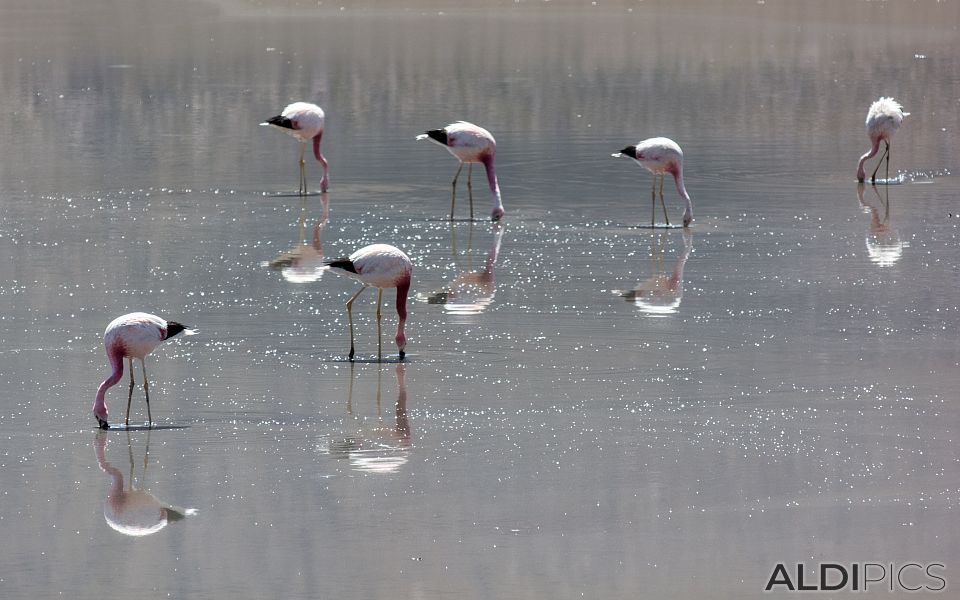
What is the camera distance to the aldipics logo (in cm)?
571

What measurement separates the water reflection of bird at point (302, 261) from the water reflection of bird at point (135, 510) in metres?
4.77

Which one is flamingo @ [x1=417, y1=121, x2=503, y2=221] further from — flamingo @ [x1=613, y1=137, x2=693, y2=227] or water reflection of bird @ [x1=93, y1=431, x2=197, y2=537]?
water reflection of bird @ [x1=93, y1=431, x2=197, y2=537]

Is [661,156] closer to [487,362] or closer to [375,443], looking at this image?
[487,362]

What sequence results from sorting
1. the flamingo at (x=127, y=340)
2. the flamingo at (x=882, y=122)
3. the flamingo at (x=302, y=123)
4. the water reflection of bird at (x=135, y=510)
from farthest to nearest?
the flamingo at (x=882, y=122) → the flamingo at (x=302, y=123) → the flamingo at (x=127, y=340) → the water reflection of bird at (x=135, y=510)

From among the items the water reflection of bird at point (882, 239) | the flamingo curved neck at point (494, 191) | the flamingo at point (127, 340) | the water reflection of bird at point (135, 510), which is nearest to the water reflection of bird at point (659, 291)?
the water reflection of bird at point (882, 239)

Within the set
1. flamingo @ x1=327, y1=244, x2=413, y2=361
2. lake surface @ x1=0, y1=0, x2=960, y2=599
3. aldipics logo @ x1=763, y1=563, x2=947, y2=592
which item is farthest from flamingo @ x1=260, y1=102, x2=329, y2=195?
aldipics logo @ x1=763, y1=563, x2=947, y2=592

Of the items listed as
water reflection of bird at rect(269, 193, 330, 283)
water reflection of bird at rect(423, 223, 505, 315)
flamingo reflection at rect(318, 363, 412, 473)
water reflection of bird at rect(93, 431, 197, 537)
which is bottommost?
water reflection of bird at rect(269, 193, 330, 283)

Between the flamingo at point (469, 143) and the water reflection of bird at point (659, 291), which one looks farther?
the flamingo at point (469, 143)

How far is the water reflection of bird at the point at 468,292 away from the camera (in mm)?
10766

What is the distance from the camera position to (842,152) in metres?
18.8

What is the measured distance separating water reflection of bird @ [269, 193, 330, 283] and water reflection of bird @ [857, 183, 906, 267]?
4.15 meters

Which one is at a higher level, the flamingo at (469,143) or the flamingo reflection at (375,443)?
the flamingo at (469,143)

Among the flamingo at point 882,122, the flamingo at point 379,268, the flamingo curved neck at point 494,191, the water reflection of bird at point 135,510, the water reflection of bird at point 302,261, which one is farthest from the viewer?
the flamingo at point 882,122

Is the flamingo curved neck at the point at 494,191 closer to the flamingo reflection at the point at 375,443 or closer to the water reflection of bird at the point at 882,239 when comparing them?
the water reflection of bird at the point at 882,239
